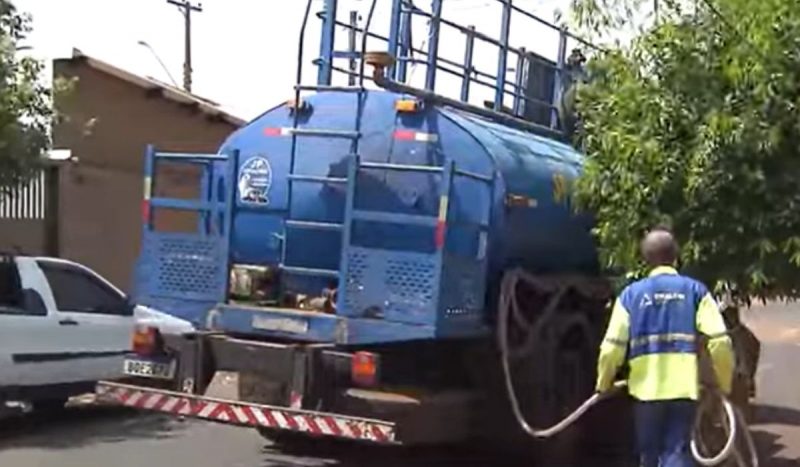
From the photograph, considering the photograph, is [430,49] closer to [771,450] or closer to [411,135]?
[411,135]

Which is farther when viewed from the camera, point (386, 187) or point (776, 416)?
point (776, 416)

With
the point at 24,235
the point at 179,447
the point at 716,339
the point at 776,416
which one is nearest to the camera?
the point at 716,339

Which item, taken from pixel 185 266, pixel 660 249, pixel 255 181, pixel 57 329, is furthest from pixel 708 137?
pixel 57 329

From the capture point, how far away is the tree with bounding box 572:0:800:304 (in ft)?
24.7

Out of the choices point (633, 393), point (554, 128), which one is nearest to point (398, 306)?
point (633, 393)

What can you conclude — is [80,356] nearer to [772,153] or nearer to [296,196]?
[296,196]

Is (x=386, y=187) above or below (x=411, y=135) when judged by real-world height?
below

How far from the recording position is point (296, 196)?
937cm

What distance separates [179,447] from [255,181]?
260 centimetres

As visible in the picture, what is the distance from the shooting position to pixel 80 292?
1216 centimetres

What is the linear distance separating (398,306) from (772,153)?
8.11 feet

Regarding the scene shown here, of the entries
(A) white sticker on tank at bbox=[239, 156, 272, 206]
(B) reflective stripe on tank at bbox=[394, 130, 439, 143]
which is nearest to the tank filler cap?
(B) reflective stripe on tank at bbox=[394, 130, 439, 143]

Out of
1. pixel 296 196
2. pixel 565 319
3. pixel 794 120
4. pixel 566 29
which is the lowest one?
pixel 565 319

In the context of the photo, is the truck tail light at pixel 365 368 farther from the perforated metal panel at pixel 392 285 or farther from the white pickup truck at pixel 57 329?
the white pickup truck at pixel 57 329
